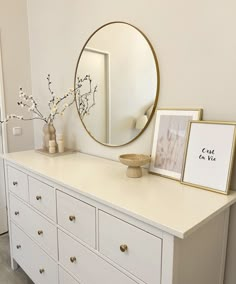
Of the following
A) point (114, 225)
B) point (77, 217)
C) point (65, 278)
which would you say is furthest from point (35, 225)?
point (114, 225)

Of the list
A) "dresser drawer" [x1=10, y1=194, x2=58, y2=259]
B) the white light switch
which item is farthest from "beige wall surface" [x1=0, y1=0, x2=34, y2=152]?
"dresser drawer" [x1=10, y1=194, x2=58, y2=259]

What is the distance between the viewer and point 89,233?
4.25 ft

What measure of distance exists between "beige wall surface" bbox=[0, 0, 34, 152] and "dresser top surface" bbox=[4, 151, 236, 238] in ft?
3.28

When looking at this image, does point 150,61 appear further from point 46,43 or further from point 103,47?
point 46,43

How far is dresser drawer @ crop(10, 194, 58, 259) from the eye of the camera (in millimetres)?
1609

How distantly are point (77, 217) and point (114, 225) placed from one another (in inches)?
→ 11.7

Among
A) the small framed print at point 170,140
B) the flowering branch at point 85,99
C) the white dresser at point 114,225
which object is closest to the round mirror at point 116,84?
the flowering branch at point 85,99

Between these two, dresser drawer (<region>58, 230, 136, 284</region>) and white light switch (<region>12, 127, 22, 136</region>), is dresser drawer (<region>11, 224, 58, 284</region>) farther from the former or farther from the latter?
white light switch (<region>12, 127, 22, 136</region>)

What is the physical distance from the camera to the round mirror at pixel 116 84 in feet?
5.17

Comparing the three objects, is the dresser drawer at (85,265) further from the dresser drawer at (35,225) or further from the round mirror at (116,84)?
the round mirror at (116,84)

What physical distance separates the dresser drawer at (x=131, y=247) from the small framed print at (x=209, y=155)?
0.42m

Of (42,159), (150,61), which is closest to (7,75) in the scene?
(42,159)

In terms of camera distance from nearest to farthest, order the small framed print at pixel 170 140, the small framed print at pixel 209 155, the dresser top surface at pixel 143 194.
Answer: the dresser top surface at pixel 143 194 < the small framed print at pixel 209 155 < the small framed print at pixel 170 140

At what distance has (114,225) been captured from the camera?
3.76 feet
